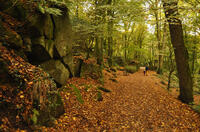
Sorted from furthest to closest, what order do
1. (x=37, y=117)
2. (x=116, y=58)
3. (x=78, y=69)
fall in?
(x=116, y=58), (x=78, y=69), (x=37, y=117)

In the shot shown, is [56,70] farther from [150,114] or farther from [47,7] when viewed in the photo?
[150,114]

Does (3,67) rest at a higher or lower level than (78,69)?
higher

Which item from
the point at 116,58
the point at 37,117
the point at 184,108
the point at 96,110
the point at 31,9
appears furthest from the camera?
the point at 116,58

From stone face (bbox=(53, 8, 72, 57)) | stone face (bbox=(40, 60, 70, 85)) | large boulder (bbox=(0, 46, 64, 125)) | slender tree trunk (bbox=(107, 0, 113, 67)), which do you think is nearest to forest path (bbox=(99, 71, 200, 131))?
large boulder (bbox=(0, 46, 64, 125))

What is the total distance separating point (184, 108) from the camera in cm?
680

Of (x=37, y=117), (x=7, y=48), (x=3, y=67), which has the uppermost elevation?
(x=7, y=48)

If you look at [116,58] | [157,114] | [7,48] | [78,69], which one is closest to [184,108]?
[157,114]

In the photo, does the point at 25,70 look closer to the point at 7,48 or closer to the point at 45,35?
the point at 7,48

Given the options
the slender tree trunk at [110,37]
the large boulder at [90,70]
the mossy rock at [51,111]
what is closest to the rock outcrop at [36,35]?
the mossy rock at [51,111]

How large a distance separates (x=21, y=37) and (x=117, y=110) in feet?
18.7

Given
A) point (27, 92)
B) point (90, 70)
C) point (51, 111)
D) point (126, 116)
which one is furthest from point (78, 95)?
point (90, 70)

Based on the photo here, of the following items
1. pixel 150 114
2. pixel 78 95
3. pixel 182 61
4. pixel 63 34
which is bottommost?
pixel 150 114

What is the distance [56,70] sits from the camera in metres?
5.78

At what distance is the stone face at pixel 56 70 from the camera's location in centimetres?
537
